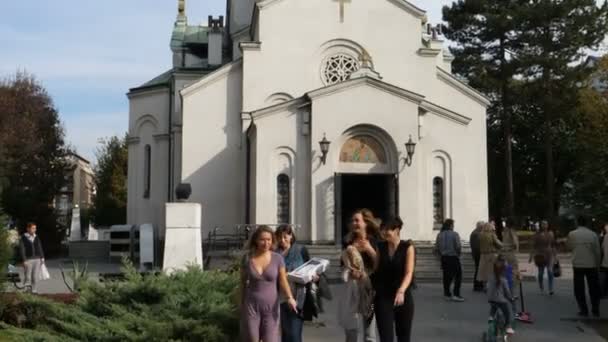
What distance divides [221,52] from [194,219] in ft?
66.7

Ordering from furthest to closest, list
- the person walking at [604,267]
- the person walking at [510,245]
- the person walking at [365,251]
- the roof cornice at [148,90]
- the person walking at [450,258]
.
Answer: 1. the roof cornice at [148,90]
2. the person walking at [450,258]
3. the person walking at [510,245]
4. the person walking at [604,267]
5. the person walking at [365,251]

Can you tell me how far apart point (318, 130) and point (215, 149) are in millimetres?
5135

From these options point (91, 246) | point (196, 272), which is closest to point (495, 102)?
point (91, 246)

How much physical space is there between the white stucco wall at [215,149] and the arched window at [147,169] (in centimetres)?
543

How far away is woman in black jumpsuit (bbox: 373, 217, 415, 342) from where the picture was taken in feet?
25.4

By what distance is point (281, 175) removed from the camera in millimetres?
23516

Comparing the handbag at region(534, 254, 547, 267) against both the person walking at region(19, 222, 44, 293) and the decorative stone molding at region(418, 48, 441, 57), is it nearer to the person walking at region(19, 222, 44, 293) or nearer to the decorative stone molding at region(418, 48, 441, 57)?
the person walking at region(19, 222, 44, 293)

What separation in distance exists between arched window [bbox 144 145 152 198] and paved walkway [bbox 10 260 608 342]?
1653 centimetres

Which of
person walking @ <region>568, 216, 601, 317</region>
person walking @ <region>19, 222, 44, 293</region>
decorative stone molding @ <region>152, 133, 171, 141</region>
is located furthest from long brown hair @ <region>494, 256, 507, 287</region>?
decorative stone molding @ <region>152, 133, 171, 141</region>

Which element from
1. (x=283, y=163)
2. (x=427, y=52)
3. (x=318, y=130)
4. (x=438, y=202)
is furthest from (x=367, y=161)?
(x=427, y=52)

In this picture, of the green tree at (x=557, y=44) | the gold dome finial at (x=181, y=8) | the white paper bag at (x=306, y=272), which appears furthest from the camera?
the gold dome finial at (x=181, y=8)

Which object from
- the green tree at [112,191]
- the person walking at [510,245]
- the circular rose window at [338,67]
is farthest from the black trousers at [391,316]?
the green tree at [112,191]

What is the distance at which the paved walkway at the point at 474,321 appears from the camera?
10.9 meters

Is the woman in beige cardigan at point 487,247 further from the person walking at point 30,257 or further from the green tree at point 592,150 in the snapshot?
the person walking at point 30,257
